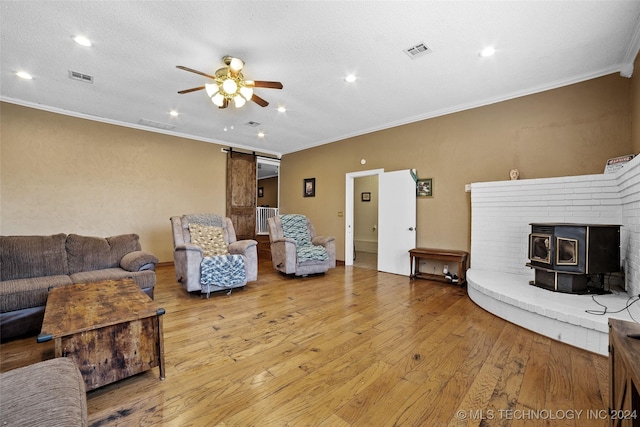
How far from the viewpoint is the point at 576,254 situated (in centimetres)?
269

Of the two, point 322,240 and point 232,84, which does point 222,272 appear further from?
point 232,84

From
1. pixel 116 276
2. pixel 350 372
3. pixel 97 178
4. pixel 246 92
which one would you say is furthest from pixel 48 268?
pixel 350 372

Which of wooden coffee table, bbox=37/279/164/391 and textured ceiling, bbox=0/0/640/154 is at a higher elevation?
textured ceiling, bbox=0/0/640/154

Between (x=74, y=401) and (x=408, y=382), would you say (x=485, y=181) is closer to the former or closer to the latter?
(x=408, y=382)

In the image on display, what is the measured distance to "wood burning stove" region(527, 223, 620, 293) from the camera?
2.66m

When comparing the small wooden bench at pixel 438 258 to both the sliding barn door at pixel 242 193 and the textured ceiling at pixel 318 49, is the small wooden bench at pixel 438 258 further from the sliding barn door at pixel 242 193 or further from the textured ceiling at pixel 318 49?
the sliding barn door at pixel 242 193

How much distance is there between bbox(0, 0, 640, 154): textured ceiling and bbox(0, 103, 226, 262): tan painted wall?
21.3 inches

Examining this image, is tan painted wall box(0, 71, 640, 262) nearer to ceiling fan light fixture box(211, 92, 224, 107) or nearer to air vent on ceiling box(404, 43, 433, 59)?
air vent on ceiling box(404, 43, 433, 59)

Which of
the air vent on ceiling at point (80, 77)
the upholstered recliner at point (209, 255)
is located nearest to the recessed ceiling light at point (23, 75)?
the air vent on ceiling at point (80, 77)

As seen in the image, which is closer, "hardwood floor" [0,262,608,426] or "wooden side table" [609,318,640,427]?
"wooden side table" [609,318,640,427]

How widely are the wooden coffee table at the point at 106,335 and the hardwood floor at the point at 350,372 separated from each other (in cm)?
14

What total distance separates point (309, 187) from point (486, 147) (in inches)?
154

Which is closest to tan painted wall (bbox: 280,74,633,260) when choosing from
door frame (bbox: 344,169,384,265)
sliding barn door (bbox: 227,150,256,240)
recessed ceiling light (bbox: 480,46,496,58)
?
door frame (bbox: 344,169,384,265)

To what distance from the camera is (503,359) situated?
1.99m
